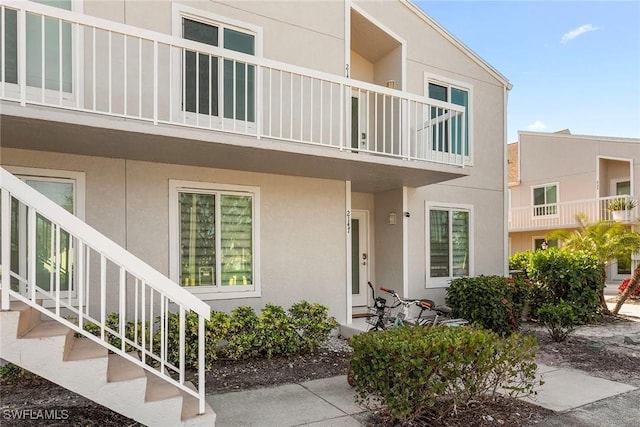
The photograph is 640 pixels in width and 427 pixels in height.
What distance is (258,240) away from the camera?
6.88m

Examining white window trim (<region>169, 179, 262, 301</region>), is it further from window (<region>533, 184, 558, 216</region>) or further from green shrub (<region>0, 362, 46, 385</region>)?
window (<region>533, 184, 558, 216</region>)

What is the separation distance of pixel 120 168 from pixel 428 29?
276 inches

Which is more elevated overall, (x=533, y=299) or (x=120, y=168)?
(x=120, y=168)

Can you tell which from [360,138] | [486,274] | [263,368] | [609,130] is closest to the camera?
[263,368]

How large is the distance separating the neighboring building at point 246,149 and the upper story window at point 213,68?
3 cm

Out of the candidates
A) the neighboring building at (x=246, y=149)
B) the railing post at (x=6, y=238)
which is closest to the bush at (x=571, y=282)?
the neighboring building at (x=246, y=149)

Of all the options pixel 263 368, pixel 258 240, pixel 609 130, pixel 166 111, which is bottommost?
pixel 263 368

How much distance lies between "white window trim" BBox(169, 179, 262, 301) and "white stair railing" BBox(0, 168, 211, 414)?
20.6 inches

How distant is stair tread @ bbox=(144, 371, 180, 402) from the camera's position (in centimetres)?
348

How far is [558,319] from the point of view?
7.31 meters

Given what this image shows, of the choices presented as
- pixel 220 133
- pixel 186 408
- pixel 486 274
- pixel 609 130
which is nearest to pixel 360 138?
pixel 220 133

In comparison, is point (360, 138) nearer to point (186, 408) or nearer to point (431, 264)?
point (431, 264)

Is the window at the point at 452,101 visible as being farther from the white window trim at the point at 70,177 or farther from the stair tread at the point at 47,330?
the stair tread at the point at 47,330

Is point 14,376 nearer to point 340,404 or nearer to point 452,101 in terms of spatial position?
point 340,404
